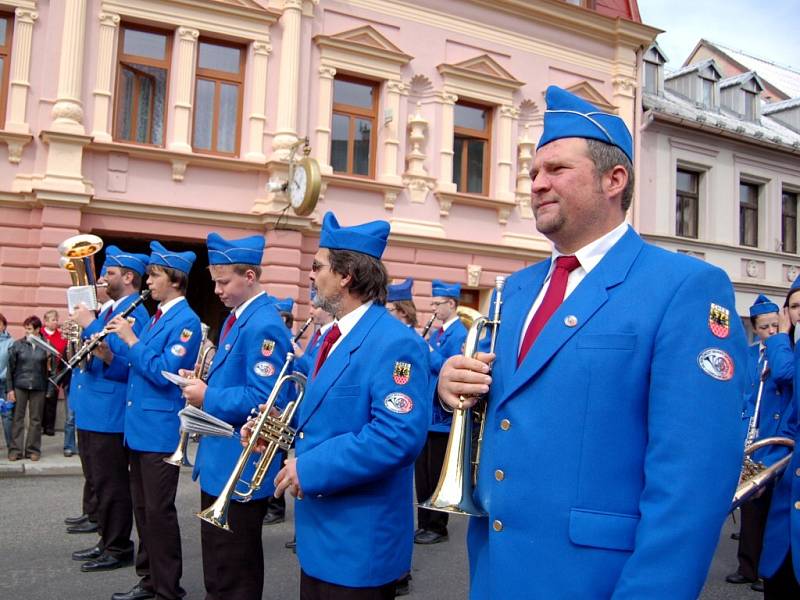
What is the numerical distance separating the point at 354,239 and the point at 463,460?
1.39 m

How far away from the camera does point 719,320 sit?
1850mm

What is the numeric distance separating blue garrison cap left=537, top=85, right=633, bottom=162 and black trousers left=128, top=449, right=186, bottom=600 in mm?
3558

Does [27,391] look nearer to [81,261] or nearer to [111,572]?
[81,261]

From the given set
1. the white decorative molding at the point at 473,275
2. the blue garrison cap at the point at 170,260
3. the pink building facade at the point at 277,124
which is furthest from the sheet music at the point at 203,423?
the white decorative molding at the point at 473,275

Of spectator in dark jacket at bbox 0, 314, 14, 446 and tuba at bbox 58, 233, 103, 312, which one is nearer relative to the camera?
tuba at bbox 58, 233, 103, 312

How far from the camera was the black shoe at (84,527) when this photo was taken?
6648 mm

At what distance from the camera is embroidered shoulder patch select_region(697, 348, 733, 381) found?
178 cm

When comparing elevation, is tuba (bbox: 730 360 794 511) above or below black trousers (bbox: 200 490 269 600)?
above

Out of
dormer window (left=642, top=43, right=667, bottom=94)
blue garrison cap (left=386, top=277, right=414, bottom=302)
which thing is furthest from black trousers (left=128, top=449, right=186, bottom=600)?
dormer window (left=642, top=43, right=667, bottom=94)

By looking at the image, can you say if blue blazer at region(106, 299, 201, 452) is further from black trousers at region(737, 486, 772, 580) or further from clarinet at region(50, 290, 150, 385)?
black trousers at region(737, 486, 772, 580)

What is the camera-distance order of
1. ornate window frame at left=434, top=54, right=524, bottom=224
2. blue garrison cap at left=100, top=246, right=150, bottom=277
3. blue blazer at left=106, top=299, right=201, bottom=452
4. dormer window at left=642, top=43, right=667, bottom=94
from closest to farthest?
blue blazer at left=106, top=299, right=201, bottom=452, blue garrison cap at left=100, top=246, right=150, bottom=277, ornate window frame at left=434, top=54, right=524, bottom=224, dormer window at left=642, top=43, right=667, bottom=94

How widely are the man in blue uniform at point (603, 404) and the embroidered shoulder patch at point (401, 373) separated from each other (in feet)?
2.68

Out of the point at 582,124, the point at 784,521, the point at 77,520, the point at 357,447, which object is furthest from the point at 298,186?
the point at 582,124

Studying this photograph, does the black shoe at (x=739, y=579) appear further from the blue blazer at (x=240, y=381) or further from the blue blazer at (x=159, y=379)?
the blue blazer at (x=159, y=379)
